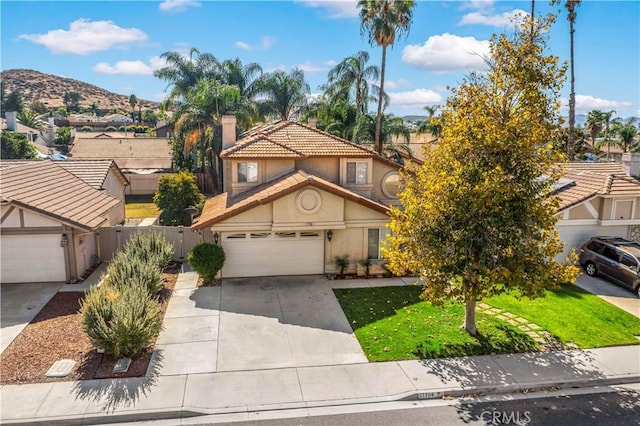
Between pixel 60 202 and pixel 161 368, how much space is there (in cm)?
1016

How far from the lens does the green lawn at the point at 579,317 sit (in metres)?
13.5

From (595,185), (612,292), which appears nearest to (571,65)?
(595,185)

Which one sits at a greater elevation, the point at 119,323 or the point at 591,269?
the point at 119,323

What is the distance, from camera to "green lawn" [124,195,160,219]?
30.4 metres

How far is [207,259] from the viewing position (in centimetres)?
1703

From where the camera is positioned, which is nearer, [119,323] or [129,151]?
[119,323]

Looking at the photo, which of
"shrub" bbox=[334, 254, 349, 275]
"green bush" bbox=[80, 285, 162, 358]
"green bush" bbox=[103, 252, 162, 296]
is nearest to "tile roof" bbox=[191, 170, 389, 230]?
"shrub" bbox=[334, 254, 349, 275]

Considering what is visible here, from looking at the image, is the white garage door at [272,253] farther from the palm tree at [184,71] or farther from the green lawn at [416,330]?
the palm tree at [184,71]

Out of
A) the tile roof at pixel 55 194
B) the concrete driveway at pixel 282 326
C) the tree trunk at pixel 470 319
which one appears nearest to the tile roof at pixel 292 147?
the concrete driveway at pixel 282 326

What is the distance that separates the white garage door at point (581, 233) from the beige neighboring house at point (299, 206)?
7408 mm

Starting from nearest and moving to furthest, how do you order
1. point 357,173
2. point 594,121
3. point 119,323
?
point 119,323
point 357,173
point 594,121

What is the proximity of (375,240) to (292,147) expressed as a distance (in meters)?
5.45

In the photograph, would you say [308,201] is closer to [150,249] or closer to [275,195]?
[275,195]

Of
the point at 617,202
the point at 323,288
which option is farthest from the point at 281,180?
the point at 617,202
